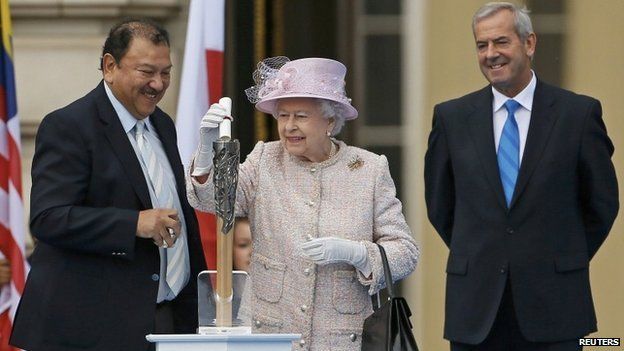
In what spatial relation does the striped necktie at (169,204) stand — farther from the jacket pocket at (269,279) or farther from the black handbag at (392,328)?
the black handbag at (392,328)

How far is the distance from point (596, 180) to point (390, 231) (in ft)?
3.07

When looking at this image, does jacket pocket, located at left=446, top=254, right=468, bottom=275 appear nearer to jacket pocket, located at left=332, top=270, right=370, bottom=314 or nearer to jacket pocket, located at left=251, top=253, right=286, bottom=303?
jacket pocket, located at left=332, top=270, right=370, bottom=314

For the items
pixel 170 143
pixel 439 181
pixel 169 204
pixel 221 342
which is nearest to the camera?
pixel 221 342

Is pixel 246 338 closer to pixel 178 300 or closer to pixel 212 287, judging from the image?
pixel 212 287

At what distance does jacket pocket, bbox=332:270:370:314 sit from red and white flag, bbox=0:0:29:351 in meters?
2.35

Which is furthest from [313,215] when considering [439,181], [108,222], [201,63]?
[201,63]

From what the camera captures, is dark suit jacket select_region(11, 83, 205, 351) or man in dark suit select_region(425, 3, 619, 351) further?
man in dark suit select_region(425, 3, 619, 351)

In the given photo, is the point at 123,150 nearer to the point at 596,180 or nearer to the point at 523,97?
the point at 523,97

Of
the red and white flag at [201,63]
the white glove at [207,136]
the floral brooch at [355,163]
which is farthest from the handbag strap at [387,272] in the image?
the red and white flag at [201,63]

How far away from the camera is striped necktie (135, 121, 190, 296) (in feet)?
Answer: 19.3

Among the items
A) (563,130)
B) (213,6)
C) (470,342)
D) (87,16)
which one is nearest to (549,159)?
(563,130)

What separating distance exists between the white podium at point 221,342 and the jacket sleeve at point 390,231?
59 cm

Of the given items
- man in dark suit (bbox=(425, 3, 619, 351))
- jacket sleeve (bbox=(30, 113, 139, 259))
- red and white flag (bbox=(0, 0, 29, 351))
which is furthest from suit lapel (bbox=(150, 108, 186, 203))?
red and white flag (bbox=(0, 0, 29, 351))

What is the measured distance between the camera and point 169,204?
19.4 feet
